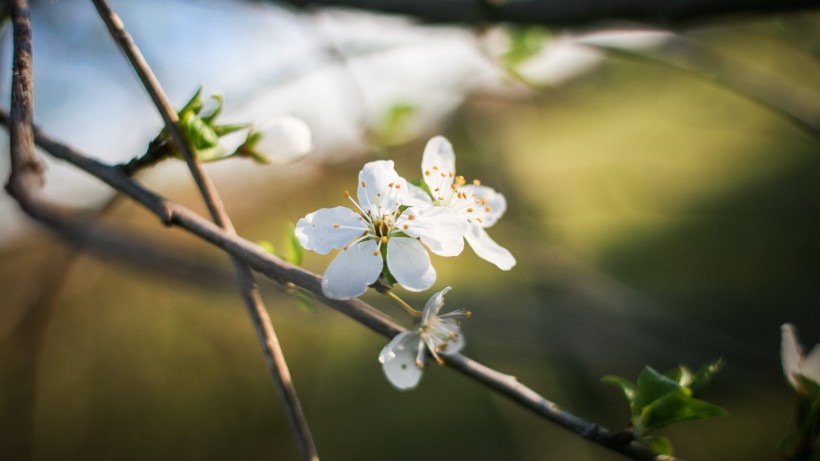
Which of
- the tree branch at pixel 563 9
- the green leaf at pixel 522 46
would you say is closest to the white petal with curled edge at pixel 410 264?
the tree branch at pixel 563 9

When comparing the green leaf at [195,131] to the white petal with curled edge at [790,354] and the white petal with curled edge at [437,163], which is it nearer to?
the white petal with curled edge at [437,163]

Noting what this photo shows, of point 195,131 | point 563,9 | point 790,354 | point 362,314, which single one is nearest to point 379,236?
point 362,314

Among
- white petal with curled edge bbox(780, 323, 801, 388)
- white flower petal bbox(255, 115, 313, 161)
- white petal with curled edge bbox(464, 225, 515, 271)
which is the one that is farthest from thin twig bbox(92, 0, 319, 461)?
white petal with curled edge bbox(780, 323, 801, 388)

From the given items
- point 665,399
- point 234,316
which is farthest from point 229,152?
point 234,316

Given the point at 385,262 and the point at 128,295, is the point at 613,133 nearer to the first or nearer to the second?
the point at 128,295

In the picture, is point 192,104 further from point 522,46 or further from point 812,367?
point 522,46
